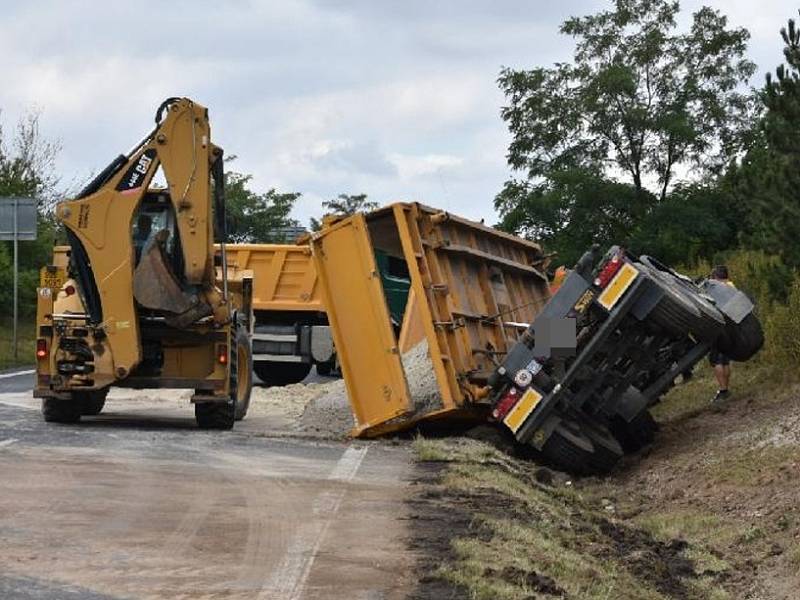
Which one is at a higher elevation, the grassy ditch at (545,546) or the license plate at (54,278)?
the license plate at (54,278)

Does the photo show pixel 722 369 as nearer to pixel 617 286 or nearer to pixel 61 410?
pixel 617 286

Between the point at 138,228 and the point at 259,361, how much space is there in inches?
456

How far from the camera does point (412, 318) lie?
55.0 ft

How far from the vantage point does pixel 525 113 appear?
41.5 metres

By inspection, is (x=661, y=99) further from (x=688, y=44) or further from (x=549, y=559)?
(x=549, y=559)

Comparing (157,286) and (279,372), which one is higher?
(157,286)

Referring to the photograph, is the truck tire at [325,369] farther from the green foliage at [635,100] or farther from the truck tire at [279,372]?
the green foliage at [635,100]

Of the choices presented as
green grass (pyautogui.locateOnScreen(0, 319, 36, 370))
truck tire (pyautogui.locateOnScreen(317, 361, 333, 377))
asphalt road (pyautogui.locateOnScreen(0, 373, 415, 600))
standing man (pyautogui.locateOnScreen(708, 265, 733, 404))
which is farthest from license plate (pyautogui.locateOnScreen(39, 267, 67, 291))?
green grass (pyautogui.locateOnScreen(0, 319, 36, 370))

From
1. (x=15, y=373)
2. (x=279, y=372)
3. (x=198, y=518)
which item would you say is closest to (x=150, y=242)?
(x=198, y=518)

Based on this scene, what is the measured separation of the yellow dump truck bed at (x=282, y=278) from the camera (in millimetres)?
27141

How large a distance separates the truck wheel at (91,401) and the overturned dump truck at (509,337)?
293 centimetres

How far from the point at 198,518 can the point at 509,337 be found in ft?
26.7

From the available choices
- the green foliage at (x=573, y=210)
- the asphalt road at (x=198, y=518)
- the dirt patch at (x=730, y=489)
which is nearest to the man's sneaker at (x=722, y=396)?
the dirt patch at (x=730, y=489)

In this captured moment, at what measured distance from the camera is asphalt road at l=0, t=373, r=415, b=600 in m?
7.22
